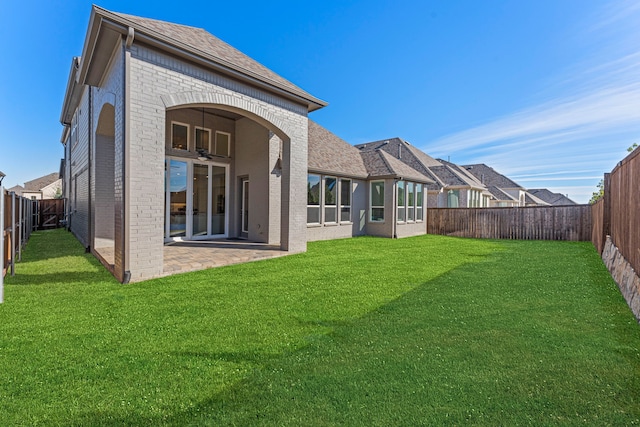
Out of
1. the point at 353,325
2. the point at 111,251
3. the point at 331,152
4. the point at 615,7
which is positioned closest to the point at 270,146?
the point at 331,152

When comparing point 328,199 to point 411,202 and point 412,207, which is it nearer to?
point 411,202

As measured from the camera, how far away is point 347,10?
11711mm

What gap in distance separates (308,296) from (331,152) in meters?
11.1

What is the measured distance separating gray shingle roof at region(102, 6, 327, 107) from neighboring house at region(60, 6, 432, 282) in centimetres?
4

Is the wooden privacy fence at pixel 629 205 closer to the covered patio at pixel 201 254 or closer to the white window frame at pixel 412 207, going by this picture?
the covered patio at pixel 201 254

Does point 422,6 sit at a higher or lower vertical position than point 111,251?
higher

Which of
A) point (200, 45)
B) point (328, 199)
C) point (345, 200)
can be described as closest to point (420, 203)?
point (345, 200)

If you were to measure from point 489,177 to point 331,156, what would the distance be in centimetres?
3275

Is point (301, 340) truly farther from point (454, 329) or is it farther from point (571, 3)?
point (571, 3)

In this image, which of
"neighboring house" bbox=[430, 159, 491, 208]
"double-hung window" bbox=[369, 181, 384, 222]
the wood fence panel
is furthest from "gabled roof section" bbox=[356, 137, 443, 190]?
the wood fence panel

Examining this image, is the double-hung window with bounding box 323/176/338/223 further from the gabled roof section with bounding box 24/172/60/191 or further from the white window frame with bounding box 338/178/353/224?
the gabled roof section with bounding box 24/172/60/191

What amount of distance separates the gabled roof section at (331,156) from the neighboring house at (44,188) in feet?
143

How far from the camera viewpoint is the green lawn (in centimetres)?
213

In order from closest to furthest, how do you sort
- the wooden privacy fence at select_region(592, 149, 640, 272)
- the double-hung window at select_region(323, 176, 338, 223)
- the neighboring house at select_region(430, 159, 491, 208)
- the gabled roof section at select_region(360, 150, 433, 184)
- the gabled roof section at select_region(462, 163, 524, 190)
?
the wooden privacy fence at select_region(592, 149, 640, 272), the double-hung window at select_region(323, 176, 338, 223), the gabled roof section at select_region(360, 150, 433, 184), the neighboring house at select_region(430, 159, 491, 208), the gabled roof section at select_region(462, 163, 524, 190)
